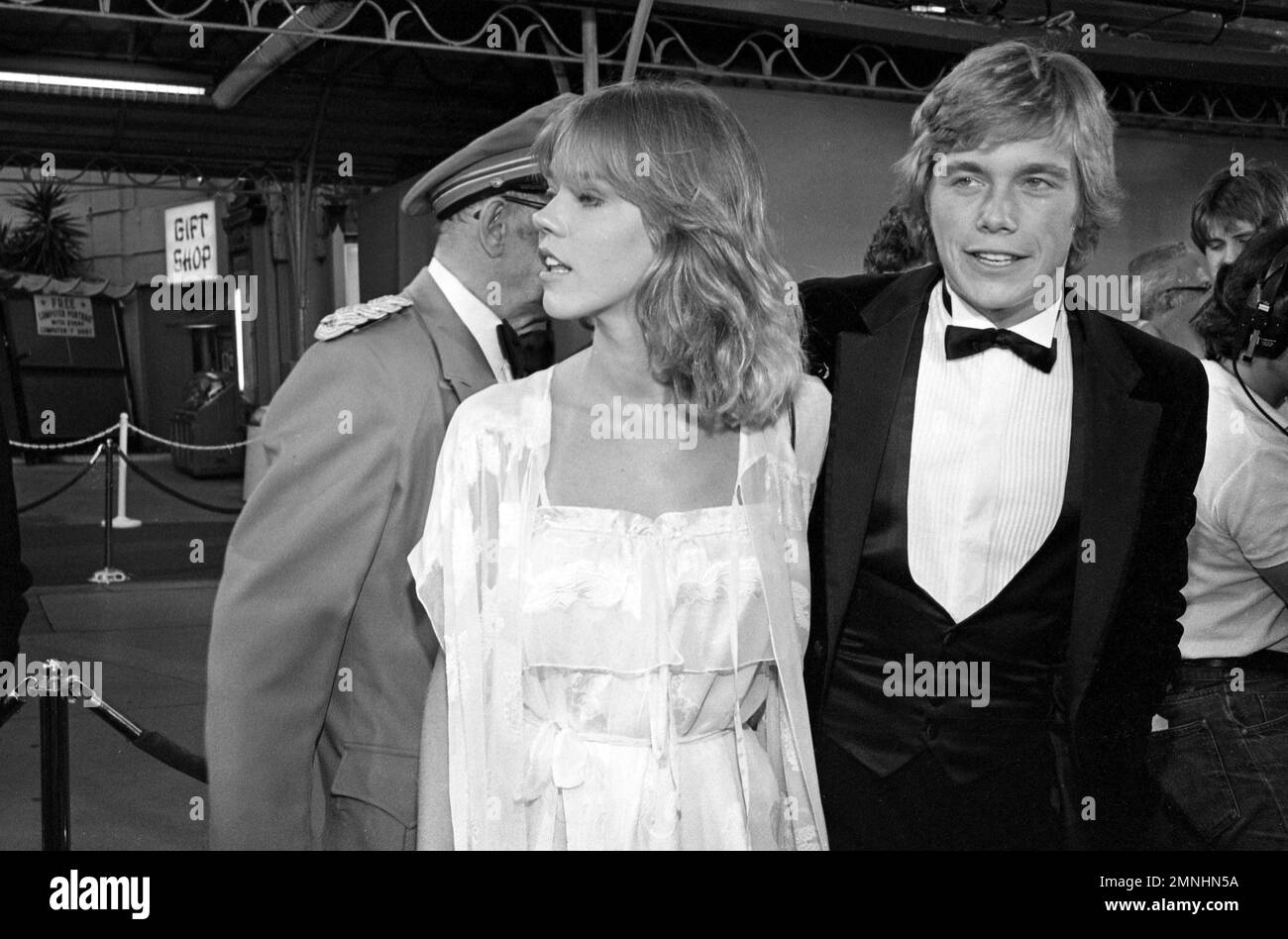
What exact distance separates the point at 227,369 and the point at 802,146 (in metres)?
12.5

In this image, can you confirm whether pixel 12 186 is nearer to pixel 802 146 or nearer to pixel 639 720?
pixel 802 146

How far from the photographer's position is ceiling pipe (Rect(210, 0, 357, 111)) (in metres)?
6.50

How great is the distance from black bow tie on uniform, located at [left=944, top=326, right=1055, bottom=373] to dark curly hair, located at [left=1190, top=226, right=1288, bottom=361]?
488 millimetres

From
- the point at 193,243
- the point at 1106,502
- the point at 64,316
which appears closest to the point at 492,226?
the point at 1106,502

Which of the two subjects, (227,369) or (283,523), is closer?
(283,523)

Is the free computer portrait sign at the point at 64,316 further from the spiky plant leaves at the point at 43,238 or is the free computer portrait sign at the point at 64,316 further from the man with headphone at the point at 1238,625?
the man with headphone at the point at 1238,625

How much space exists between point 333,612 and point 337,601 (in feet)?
0.06

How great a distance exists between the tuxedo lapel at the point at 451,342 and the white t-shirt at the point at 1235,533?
1.25m

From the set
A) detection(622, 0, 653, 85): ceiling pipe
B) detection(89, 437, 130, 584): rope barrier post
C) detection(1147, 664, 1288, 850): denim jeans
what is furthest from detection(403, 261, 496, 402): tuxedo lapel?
detection(89, 437, 130, 584): rope barrier post

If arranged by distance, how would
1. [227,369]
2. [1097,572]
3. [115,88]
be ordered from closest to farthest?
[1097,572], [115,88], [227,369]

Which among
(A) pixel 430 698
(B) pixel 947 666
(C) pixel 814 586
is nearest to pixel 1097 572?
(B) pixel 947 666

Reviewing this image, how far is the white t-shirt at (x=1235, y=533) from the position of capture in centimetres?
212

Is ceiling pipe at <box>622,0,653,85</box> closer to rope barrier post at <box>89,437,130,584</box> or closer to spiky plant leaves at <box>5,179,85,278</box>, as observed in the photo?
rope barrier post at <box>89,437,130,584</box>

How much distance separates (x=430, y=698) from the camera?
178 centimetres
